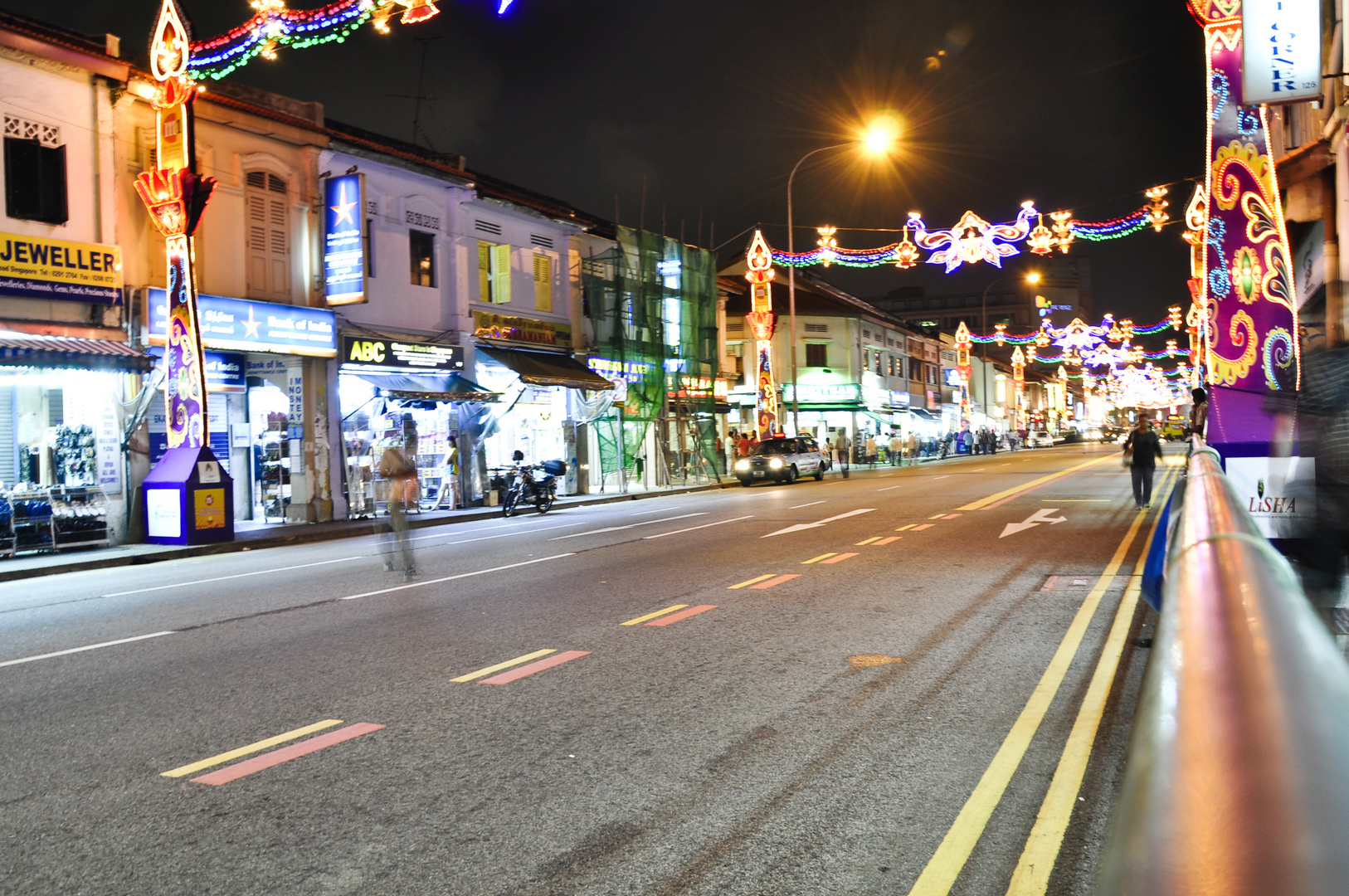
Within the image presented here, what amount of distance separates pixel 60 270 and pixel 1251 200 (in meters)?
19.3

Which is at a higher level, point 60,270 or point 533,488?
point 60,270

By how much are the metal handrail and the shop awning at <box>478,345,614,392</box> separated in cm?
2755

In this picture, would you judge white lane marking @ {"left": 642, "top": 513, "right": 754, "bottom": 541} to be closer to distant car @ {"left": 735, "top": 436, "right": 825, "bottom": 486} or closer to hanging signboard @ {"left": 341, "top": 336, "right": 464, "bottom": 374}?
hanging signboard @ {"left": 341, "top": 336, "right": 464, "bottom": 374}

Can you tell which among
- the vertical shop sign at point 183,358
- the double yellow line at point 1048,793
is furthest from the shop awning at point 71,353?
the double yellow line at point 1048,793

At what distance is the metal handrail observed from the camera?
0.87m

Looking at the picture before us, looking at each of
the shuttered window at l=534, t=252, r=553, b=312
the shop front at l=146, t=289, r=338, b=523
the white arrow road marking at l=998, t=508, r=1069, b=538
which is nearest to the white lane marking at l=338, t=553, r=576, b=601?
the white arrow road marking at l=998, t=508, r=1069, b=538

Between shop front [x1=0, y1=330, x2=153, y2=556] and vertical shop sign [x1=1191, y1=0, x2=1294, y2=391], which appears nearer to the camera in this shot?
vertical shop sign [x1=1191, y1=0, x2=1294, y2=391]

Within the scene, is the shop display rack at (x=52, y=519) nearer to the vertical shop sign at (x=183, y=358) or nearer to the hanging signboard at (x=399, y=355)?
the vertical shop sign at (x=183, y=358)

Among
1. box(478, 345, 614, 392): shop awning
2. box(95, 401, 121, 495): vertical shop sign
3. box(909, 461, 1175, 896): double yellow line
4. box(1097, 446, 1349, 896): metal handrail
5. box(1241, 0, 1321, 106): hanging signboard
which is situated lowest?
box(909, 461, 1175, 896): double yellow line

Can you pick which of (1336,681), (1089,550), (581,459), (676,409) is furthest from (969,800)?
(676,409)

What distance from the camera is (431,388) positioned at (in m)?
26.5

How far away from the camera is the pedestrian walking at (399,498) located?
13.1 meters

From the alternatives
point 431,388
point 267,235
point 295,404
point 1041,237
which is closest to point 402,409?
point 431,388

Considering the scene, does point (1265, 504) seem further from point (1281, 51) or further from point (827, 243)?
point (827, 243)
